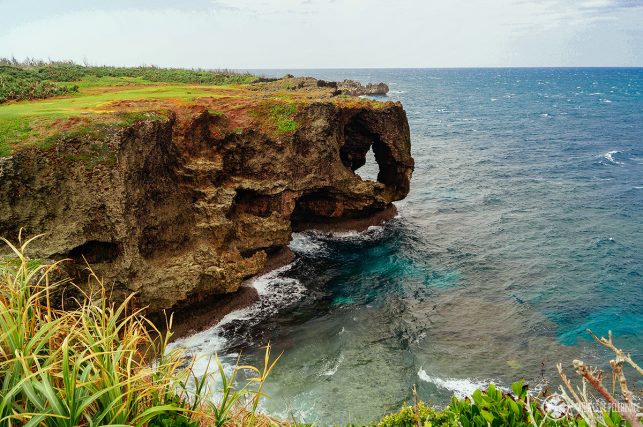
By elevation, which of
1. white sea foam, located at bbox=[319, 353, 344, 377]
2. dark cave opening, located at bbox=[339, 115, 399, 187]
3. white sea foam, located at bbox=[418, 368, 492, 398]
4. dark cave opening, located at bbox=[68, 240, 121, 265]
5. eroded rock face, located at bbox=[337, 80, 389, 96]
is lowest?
white sea foam, located at bbox=[319, 353, 344, 377]

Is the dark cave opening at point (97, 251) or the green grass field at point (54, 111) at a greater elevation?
the green grass field at point (54, 111)

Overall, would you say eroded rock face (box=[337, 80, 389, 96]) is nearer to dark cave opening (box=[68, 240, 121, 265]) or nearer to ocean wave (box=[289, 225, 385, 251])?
ocean wave (box=[289, 225, 385, 251])

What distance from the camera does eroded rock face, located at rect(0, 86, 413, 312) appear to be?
16.6 meters

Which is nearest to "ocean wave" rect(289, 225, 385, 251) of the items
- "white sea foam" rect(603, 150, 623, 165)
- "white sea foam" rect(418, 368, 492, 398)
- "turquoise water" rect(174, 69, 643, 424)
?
"turquoise water" rect(174, 69, 643, 424)

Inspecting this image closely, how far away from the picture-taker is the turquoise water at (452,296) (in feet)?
57.0

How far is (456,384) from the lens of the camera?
55.1 feet

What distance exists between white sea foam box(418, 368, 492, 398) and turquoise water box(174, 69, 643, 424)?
0.07 metres

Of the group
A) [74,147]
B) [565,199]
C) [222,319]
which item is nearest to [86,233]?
[74,147]

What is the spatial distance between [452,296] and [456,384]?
23.5 ft

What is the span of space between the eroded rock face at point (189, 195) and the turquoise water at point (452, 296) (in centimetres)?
265

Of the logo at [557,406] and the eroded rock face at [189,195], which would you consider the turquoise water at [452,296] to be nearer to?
the eroded rock face at [189,195]

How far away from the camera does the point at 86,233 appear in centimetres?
1697

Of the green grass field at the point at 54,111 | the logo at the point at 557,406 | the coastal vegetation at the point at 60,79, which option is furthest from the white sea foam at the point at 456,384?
the coastal vegetation at the point at 60,79

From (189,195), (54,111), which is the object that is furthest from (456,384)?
(54,111)
